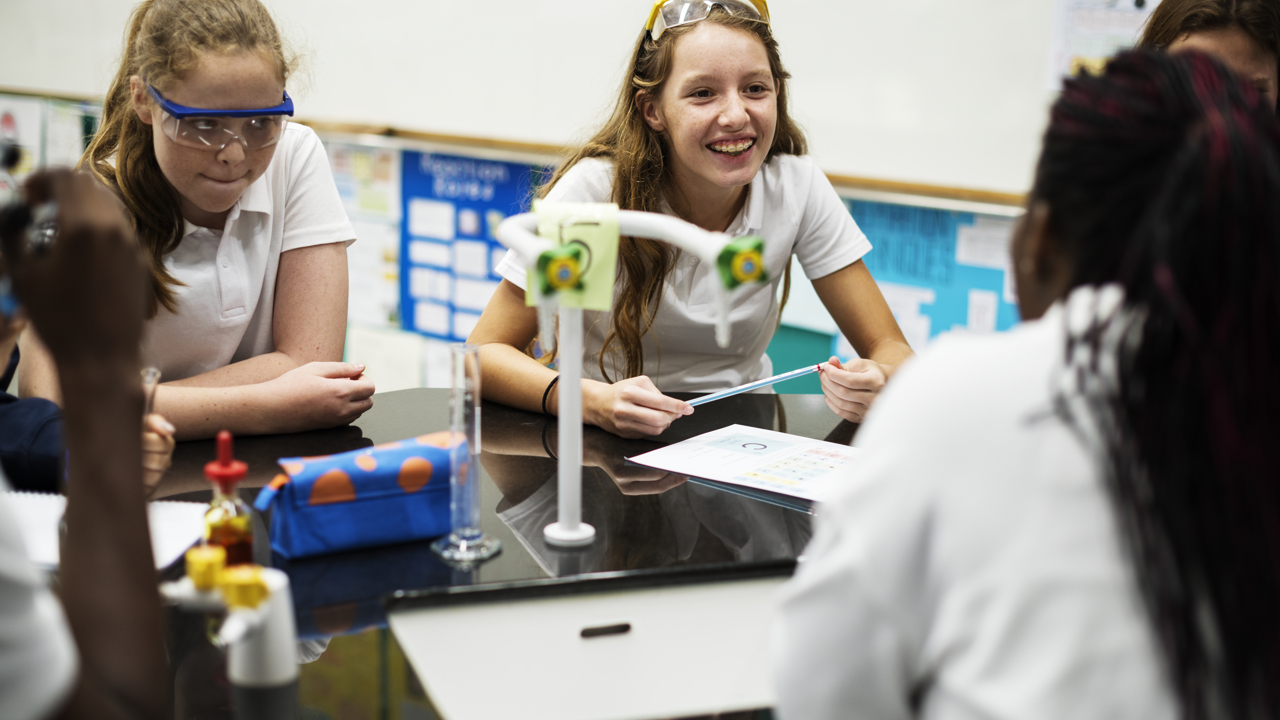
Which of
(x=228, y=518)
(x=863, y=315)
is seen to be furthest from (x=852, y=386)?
(x=228, y=518)

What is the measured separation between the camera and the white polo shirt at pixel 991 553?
504mm

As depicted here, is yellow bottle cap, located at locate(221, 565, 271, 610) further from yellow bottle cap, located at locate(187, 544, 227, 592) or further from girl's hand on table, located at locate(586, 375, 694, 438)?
girl's hand on table, located at locate(586, 375, 694, 438)

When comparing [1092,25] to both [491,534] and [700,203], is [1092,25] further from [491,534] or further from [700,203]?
[491,534]

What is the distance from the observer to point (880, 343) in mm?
1848

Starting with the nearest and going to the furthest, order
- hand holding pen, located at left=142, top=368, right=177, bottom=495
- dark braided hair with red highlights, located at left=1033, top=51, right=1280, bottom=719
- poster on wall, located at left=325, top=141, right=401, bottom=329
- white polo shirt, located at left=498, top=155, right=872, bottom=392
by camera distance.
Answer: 1. dark braided hair with red highlights, located at left=1033, top=51, right=1280, bottom=719
2. hand holding pen, located at left=142, top=368, right=177, bottom=495
3. white polo shirt, located at left=498, top=155, right=872, bottom=392
4. poster on wall, located at left=325, top=141, right=401, bottom=329

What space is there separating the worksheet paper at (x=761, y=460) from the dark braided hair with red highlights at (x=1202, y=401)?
67 centimetres

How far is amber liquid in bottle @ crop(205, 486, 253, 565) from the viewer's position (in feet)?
2.72

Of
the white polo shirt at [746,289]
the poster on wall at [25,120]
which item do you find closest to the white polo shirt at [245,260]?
the white polo shirt at [746,289]

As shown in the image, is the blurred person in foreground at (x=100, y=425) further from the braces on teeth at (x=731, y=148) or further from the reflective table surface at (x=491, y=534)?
the braces on teeth at (x=731, y=148)

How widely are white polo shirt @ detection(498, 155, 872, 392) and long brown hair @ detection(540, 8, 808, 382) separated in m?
0.03

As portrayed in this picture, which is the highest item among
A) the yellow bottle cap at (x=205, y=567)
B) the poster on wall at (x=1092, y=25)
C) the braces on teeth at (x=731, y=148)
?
the poster on wall at (x=1092, y=25)

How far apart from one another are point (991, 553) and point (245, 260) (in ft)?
4.80

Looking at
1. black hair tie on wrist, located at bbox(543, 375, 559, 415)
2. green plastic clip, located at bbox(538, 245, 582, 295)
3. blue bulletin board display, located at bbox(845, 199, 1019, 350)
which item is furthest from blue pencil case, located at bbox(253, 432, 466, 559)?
blue bulletin board display, located at bbox(845, 199, 1019, 350)

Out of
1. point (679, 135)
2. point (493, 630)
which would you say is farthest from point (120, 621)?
point (679, 135)
